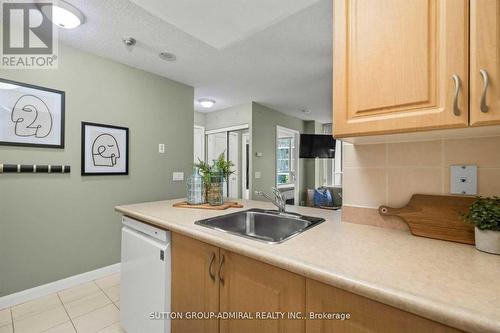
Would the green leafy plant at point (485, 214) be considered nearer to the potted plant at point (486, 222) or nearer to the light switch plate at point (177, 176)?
the potted plant at point (486, 222)

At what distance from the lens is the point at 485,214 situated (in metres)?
0.79

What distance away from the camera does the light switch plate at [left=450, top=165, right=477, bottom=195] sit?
0.91m

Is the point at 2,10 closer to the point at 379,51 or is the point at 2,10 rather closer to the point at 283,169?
the point at 379,51

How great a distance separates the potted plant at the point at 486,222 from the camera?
774 millimetres

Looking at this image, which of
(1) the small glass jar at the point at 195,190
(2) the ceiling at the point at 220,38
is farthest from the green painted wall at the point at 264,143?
(1) the small glass jar at the point at 195,190

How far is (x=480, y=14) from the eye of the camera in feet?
2.18

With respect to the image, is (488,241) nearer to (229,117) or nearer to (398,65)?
(398,65)

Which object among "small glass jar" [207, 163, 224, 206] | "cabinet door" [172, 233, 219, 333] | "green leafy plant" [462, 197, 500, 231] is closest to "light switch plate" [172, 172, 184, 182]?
"small glass jar" [207, 163, 224, 206]

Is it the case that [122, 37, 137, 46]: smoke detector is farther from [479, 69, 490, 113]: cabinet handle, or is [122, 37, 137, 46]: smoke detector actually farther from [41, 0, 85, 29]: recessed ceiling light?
[479, 69, 490, 113]: cabinet handle

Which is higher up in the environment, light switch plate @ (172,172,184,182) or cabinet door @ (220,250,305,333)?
light switch plate @ (172,172,184,182)

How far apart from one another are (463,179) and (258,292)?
0.96 meters

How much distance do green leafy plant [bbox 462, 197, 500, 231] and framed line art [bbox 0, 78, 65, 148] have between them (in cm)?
293

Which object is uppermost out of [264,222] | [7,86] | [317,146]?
[7,86]

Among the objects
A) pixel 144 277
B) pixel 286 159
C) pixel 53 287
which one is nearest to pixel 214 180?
pixel 144 277
